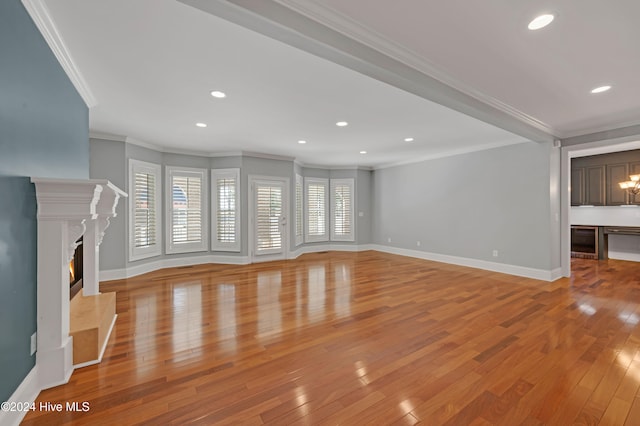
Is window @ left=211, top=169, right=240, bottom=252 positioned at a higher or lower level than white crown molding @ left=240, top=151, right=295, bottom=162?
lower

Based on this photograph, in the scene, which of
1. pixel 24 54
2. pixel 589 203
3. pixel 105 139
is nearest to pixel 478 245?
pixel 589 203

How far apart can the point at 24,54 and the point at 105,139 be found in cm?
364

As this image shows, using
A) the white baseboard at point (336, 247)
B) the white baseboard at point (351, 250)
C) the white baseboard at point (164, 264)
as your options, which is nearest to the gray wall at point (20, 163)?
the white baseboard at point (164, 264)

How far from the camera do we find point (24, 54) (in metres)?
1.81

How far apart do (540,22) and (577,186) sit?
702cm

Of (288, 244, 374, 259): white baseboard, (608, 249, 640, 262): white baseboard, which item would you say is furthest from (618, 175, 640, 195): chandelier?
(288, 244, 374, 259): white baseboard

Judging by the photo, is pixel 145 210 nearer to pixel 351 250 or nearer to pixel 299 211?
pixel 299 211

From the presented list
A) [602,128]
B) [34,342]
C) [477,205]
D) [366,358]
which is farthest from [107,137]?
[602,128]

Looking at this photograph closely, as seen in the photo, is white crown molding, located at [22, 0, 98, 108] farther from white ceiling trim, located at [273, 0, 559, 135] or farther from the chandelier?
the chandelier

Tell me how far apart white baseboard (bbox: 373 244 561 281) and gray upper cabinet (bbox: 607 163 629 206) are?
3001 millimetres

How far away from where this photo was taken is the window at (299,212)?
7.63m

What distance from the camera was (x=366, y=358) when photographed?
236 cm

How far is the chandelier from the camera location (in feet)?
19.0

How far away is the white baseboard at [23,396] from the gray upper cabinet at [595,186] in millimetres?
9849
